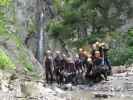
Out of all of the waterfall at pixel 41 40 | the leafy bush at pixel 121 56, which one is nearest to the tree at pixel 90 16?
the waterfall at pixel 41 40

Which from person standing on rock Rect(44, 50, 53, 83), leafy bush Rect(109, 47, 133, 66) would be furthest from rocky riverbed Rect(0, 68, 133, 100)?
leafy bush Rect(109, 47, 133, 66)

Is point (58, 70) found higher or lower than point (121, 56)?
lower

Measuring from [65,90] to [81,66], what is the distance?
11.6ft

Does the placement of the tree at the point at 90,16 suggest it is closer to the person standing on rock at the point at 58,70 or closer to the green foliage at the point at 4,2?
the green foliage at the point at 4,2

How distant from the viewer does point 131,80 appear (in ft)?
69.5

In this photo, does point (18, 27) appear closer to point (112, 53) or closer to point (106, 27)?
point (112, 53)

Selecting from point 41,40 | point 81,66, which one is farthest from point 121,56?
point 81,66

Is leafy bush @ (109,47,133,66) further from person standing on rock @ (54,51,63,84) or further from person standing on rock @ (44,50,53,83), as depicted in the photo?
person standing on rock @ (44,50,53,83)

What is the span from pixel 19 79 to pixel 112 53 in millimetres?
16262

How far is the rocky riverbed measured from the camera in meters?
14.8

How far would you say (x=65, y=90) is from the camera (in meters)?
19.0

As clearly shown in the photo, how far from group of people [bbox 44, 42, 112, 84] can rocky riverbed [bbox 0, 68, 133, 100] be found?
26.1 inches

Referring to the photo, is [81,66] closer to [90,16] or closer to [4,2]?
[4,2]

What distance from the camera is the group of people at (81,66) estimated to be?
2077 centimetres
